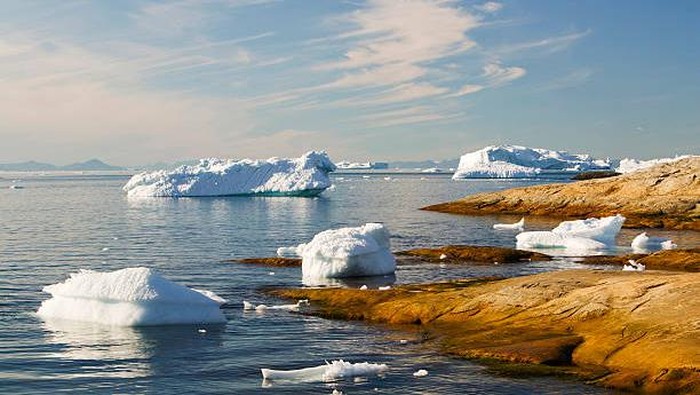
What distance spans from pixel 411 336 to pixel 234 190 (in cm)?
9207

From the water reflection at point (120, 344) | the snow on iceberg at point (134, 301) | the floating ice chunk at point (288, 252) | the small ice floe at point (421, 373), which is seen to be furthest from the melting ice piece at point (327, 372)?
the floating ice chunk at point (288, 252)

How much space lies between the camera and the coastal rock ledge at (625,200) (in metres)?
58.5

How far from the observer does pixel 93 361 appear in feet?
52.9

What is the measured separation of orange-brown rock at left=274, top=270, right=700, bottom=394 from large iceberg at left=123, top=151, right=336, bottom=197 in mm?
81924

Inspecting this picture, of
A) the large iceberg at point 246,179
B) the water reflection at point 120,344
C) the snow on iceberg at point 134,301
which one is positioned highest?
the large iceberg at point 246,179

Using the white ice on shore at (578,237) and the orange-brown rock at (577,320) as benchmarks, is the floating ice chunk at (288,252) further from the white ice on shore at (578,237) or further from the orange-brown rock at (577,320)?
the orange-brown rock at (577,320)

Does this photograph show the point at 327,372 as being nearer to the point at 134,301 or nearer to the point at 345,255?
the point at 134,301

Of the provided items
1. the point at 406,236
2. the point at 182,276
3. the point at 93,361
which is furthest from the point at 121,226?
the point at 93,361

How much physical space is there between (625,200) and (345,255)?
1704 inches

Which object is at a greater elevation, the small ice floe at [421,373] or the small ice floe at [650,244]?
the small ice floe at [421,373]

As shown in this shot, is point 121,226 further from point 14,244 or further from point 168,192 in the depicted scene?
point 168,192

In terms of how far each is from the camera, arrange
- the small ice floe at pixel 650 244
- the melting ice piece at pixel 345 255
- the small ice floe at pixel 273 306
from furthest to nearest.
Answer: the small ice floe at pixel 650 244 → the melting ice piece at pixel 345 255 → the small ice floe at pixel 273 306

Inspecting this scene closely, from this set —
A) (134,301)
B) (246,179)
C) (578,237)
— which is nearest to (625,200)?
(578,237)

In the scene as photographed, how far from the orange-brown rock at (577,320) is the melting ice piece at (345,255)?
6.73m
